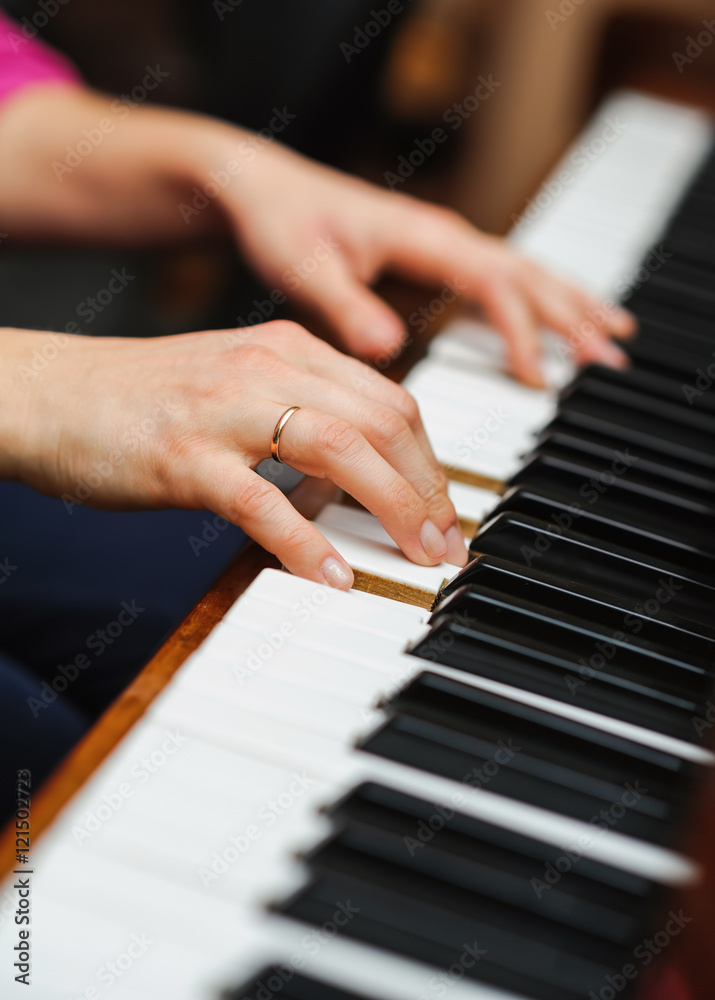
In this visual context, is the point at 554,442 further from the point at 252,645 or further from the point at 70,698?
the point at 70,698

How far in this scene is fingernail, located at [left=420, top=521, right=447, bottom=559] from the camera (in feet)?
2.20

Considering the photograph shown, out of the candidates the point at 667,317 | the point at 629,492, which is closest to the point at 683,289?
the point at 667,317

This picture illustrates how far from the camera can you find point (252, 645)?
56 cm

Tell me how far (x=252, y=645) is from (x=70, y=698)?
16.7 inches

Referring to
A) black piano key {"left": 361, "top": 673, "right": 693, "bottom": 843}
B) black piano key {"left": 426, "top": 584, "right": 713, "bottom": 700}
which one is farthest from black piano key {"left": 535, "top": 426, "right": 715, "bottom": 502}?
black piano key {"left": 361, "top": 673, "right": 693, "bottom": 843}

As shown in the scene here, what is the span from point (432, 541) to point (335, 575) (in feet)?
0.28

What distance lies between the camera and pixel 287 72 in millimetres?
2039

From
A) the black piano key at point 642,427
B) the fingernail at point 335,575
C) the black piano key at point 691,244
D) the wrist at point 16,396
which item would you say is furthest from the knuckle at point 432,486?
the black piano key at point 691,244

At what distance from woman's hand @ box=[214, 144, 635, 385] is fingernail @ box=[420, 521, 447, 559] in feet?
1.10

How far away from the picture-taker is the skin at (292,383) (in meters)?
0.67

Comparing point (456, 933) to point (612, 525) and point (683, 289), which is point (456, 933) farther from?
point (683, 289)

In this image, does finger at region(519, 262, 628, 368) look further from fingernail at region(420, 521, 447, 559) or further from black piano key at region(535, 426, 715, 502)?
fingernail at region(420, 521, 447, 559)

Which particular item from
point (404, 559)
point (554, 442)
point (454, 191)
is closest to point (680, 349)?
point (554, 442)

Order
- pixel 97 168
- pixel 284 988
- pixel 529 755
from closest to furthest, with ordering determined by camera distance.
Answer: pixel 284 988
pixel 529 755
pixel 97 168
